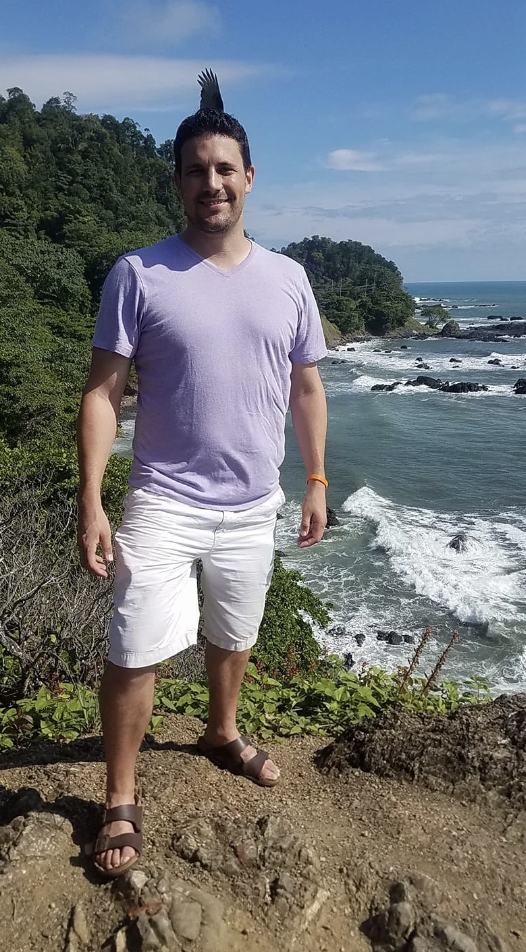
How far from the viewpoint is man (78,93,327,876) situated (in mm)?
2250

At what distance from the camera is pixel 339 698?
3506 mm

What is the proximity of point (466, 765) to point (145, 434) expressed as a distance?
5.61ft

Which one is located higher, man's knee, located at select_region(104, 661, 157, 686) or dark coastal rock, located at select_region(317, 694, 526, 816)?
man's knee, located at select_region(104, 661, 157, 686)

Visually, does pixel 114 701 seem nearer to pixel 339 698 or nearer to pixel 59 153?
pixel 339 698

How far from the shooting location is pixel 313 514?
109 inches

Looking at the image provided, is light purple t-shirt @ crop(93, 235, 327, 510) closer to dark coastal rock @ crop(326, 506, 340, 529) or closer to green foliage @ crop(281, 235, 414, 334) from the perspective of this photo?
dark coastal rock @ crop(326, 506, 340, 529)

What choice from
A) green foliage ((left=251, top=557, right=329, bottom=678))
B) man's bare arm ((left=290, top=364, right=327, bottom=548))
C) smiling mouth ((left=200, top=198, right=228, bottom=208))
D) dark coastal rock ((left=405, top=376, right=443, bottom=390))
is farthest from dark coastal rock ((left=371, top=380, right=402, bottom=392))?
smiling mouth ((left=200, top=198, right=228, bottom=208))

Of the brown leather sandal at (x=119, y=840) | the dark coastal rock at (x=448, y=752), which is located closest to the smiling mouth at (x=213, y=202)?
the brown leather sandal at (x=119, y=840)

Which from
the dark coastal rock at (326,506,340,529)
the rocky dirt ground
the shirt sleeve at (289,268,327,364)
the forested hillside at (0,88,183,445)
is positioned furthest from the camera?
the forested hillside at (0,88,183,445)

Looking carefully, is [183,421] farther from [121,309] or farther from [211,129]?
[211,129]

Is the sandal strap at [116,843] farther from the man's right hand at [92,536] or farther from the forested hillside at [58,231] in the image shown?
the forested hillside at [58,231]

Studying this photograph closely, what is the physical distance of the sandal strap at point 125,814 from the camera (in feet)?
7.48

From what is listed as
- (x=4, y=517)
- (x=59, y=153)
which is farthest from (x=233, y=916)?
(x=59, y=153)

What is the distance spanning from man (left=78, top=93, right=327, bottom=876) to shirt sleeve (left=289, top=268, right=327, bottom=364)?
0.17ft
